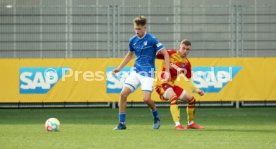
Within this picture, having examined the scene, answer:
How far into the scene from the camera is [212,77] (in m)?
21.8

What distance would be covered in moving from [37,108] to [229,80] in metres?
5.44

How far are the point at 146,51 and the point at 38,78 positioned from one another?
26.6ft

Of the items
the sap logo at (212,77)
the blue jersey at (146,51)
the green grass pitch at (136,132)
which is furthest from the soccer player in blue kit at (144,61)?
the sap logo at (212,77)

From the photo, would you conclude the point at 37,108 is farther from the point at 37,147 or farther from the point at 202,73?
the point at 37,147

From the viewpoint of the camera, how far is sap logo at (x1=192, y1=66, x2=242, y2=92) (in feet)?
71.2

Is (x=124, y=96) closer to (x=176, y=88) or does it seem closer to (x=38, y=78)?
(x=176, y=88)

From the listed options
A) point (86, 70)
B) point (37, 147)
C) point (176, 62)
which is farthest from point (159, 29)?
point (37, 147)

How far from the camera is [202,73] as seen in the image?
21781mm

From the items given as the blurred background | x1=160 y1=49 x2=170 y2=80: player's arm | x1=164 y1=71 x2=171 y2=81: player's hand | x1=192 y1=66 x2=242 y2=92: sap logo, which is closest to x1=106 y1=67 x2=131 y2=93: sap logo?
the blurred background

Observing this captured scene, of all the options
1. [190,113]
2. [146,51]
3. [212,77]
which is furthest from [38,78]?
[146,51]

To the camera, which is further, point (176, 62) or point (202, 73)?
point (202, 73)

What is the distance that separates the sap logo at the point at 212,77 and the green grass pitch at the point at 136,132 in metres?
1.23

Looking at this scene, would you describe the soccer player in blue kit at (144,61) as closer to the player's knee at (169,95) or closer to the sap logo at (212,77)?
the player's knee at (169,95)

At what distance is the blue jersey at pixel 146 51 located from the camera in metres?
14.0
